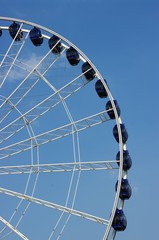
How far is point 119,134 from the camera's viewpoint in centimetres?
2778

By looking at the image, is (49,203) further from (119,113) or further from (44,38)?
(44,38)

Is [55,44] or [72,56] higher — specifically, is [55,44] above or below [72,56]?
above

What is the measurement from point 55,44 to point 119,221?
11098 millimetres

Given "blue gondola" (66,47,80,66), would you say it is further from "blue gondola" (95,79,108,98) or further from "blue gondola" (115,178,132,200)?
"blue gondola" (115,178,132,200)

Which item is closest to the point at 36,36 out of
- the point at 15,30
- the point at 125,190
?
the point at 15,30

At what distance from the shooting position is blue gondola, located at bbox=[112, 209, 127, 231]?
26.4 m

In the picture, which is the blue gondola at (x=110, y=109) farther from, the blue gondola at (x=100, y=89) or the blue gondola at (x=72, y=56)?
the blue gondola at (x=72, y=56)

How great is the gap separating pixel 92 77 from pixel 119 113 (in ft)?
8.76

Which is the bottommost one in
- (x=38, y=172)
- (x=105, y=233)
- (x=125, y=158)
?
(x=105, y=233)

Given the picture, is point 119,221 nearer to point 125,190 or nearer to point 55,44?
point 125,190

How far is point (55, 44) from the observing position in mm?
30656

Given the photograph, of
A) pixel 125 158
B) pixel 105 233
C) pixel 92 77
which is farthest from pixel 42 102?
pixel 105 233

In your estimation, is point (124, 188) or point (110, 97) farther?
point (110, 97)

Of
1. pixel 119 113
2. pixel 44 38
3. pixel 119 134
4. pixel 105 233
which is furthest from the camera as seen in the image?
pixel 44 38
